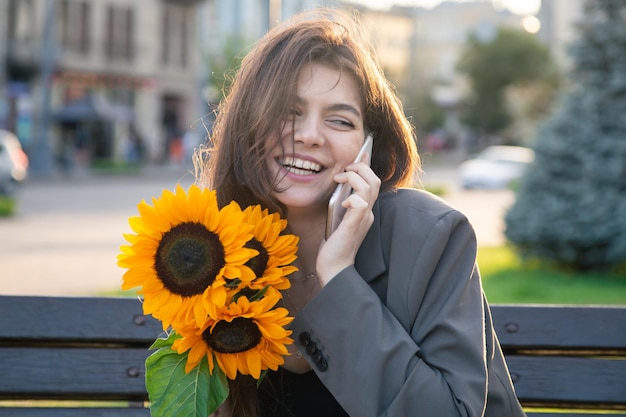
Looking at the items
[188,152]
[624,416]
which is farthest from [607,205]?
[188,152]

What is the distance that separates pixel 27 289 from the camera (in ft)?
31.7

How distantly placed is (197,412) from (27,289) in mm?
7782

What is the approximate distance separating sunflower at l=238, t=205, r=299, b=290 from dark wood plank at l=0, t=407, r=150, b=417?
860 millimetres

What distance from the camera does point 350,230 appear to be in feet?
7.98

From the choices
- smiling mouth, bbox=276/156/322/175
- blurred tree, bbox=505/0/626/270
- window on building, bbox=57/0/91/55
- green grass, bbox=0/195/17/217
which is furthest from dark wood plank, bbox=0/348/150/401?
window on building, bbox=57/0/91/55

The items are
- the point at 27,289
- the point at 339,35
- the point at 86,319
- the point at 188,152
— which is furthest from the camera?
the point at 188,152

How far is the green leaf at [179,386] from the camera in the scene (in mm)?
2312

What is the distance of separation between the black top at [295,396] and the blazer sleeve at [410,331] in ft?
1.08

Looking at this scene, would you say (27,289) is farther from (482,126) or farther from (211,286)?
(482,126)

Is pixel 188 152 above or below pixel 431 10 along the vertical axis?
below

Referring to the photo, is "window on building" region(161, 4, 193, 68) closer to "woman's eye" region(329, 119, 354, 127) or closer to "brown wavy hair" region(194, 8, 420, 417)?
"brown wavy hair" region(194, 8, 420, 417)

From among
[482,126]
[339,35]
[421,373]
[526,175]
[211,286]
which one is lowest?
[482,126]

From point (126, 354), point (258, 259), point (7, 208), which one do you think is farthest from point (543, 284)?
point (7, 208)

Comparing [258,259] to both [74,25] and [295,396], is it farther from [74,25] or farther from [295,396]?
[74,25]
